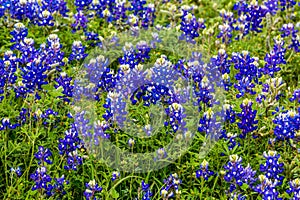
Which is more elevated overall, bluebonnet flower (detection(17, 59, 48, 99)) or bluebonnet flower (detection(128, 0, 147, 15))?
bluebonnet flower (detection(128, 0, 147, 15))

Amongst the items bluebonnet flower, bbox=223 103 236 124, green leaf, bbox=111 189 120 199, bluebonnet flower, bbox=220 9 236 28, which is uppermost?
bluebonnet flower, bbox=220 9 236 28

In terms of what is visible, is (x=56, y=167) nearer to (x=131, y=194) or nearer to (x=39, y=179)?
(x=39, y=179)

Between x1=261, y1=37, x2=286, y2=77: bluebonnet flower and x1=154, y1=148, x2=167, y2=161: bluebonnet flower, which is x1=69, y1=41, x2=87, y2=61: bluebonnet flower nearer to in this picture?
x1=154, y1=148, x2=167, y2=161: bluebonnet flower

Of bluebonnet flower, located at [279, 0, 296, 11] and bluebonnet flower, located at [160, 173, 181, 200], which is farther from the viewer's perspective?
bluebonnet flower, located at [279, 0, 296, 11]

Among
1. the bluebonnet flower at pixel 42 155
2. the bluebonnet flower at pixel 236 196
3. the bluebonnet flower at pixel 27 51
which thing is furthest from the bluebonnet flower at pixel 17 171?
the bluebonnet flower at pixel 236 196

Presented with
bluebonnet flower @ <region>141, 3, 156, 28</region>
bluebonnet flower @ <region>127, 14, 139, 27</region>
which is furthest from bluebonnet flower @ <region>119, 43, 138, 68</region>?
bluebonnet flower @ <region>141, 3, 156, 28</region>

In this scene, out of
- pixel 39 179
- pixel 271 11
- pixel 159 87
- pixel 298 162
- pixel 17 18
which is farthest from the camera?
pixel 271 11

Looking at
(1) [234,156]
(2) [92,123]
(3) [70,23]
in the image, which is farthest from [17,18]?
(1) [234,156]
